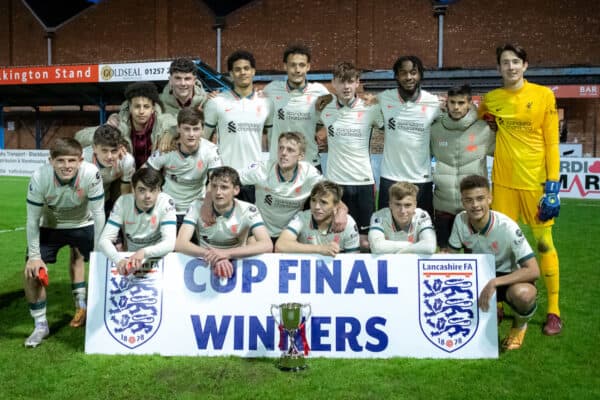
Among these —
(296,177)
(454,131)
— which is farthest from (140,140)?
(454,131)

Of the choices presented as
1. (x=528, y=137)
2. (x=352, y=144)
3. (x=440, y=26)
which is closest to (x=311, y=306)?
(x=352, y=144)

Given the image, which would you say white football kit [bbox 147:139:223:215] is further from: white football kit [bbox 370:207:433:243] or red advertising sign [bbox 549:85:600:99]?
red advertising sign [bbox 549:85:600:99]

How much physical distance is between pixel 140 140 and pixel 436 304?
8.88ft

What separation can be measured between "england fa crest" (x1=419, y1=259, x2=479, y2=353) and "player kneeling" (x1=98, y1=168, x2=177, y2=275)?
174cm

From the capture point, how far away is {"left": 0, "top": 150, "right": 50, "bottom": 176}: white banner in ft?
65.7

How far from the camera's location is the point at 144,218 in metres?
4.08

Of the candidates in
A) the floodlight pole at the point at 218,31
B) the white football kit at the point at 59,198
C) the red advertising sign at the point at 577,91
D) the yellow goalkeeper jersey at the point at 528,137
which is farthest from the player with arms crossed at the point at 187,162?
the floodlight pole at the point at 218,31

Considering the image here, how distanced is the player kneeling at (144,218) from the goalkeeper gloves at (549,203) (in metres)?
2.67

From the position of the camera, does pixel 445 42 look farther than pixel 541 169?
Yes

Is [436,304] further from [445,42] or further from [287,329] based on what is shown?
[445,42]

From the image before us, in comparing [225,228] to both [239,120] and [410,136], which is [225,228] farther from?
[410,136]

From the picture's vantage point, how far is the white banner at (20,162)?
20.0 m

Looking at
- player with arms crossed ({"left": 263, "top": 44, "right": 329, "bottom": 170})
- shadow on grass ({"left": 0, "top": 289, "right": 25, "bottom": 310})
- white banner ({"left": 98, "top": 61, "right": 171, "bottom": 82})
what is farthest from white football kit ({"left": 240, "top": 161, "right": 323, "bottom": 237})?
white banner ({"left": 98, "top": 61, "right": 171, "bottom": 82})

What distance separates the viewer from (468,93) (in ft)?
15.0
